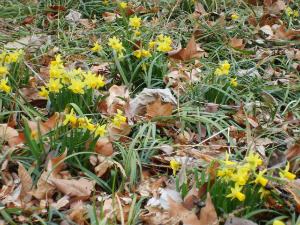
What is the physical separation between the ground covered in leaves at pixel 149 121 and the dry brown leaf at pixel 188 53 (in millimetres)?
11

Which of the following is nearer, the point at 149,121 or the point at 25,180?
the point at 25,180

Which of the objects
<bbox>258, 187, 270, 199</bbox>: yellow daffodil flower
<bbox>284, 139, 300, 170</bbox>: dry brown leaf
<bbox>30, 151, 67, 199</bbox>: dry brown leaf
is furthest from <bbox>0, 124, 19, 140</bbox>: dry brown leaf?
<bbox>284, 139, 300, 170</bbox>: dry brown leaf

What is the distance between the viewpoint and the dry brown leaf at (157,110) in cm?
237

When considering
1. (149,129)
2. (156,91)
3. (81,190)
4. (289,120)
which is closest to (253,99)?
(289,120)

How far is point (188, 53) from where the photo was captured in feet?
11.0

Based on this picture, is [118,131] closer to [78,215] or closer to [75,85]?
[75,85]

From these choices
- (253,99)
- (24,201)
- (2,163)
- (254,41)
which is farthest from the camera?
(254,41)

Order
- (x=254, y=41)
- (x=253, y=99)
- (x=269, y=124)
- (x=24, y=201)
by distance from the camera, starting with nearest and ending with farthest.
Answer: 1. (x=24, y=201)
2. (x=269, y=124)
3. (x=253, y=99)
4. (x=254, y=41)

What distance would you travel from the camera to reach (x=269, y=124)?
2410 mm

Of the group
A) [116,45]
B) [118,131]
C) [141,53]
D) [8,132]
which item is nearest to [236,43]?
[141,53]

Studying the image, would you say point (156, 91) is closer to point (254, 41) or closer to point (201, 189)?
point (201, 189)

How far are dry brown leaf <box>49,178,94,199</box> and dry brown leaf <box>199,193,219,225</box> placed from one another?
2.04ft

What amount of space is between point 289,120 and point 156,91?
3.49 feet

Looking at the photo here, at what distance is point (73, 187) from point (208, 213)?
0.73 metres
